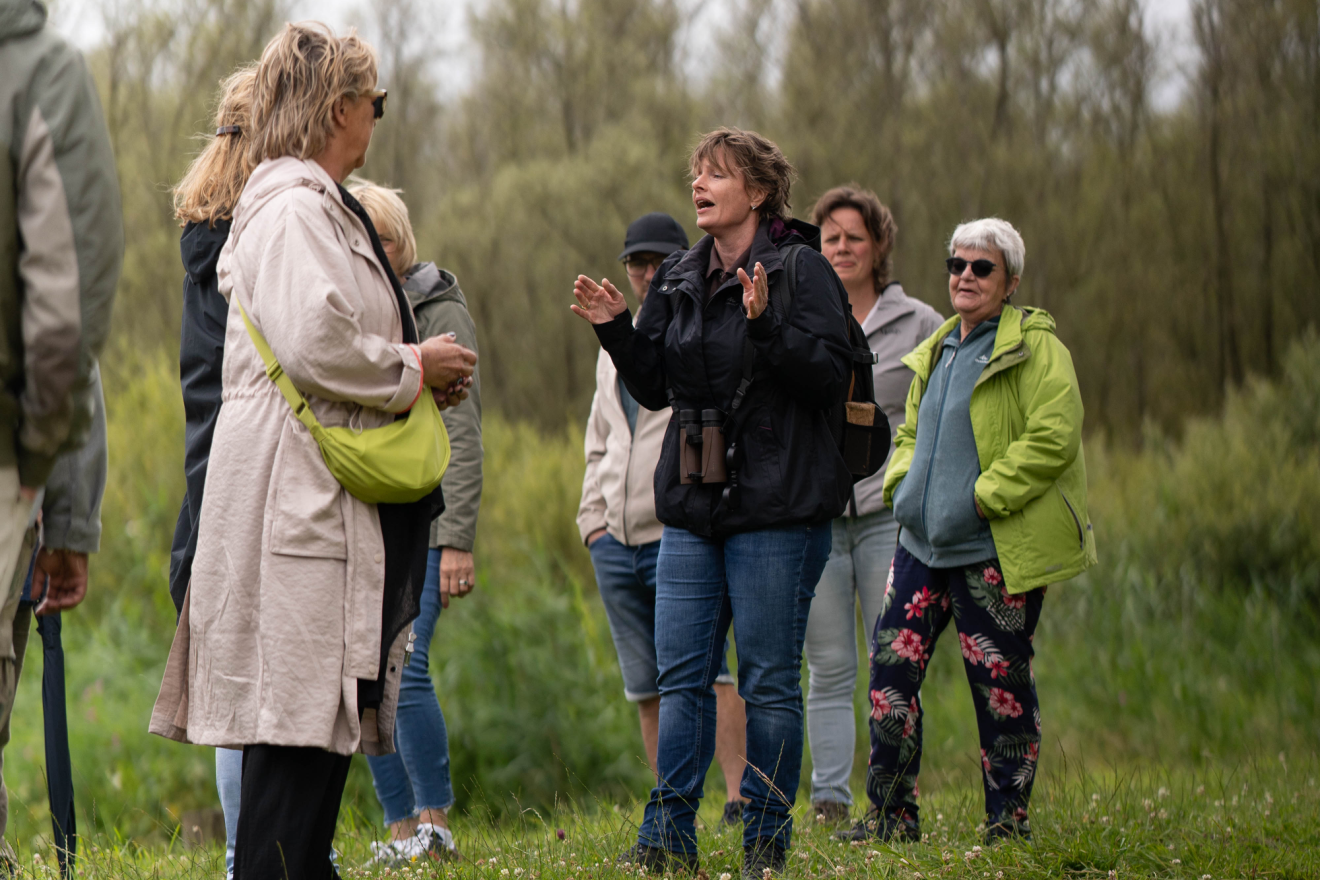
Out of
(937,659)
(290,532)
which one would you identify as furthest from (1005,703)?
(937,659)

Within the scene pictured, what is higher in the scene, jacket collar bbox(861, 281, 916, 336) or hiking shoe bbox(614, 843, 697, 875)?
jacket collar bbox(861, 281, 916, 336)

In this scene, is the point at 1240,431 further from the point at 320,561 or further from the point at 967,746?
the point at 320,561

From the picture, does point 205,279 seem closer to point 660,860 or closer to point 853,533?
point 660,860

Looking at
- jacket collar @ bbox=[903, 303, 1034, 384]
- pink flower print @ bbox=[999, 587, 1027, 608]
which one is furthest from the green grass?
jacket collar @ bbox=[903, 303, 1034, 384]

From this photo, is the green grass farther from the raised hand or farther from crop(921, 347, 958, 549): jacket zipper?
the raised hand

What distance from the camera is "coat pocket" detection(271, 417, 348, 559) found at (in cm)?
266

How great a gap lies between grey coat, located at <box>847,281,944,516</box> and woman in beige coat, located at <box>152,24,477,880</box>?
249 centimetres

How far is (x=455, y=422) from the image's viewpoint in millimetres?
4414

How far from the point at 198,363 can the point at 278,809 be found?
1.22 m

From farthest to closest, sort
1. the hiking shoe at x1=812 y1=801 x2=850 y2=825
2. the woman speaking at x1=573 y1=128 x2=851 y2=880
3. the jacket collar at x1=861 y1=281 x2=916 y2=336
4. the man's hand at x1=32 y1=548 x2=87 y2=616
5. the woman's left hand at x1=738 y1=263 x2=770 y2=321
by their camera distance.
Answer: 1. the jacket collar at x1=861 y1=281 x2=916 y2=336
2. the hiking shoe at x1=812 y1=801 x2=850 y2=825
3. the woman speaking at x1=573 y1=128 x2=851 y2=880
4. the woman's left hand at x1=738 y1=263 x2=770 y2=321
5. the man's hand at x1=32 y1=548 x2=87 y2=616

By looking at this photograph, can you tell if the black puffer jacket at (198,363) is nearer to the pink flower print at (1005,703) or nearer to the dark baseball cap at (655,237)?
the dark baseball cap at (655,237)

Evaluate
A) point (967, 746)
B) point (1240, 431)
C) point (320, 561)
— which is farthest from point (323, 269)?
point (1240, 431)

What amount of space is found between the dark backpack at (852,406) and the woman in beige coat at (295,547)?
3.13 ft

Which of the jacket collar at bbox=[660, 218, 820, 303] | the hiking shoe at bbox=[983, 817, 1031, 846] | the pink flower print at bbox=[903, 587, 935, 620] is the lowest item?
the hiking shoe at bbox=[983, 817, 1031, 846]
